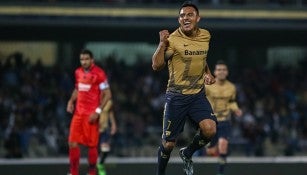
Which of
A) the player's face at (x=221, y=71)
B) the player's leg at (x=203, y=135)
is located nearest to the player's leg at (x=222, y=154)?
the player's face at (x=221, y=71)

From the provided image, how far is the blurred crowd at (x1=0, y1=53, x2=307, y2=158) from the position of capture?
18.3 meters

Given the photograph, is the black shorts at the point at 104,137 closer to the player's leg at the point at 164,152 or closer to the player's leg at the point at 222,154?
the player's leg at the point at 222,154

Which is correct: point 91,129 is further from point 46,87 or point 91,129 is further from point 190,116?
point 46,87

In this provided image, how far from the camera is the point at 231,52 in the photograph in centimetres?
2308

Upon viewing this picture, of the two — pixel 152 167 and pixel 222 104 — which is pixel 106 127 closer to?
pixel 152 167

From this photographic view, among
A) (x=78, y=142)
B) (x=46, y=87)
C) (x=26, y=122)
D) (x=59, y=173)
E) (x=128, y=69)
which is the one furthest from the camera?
(x=128, y=69)

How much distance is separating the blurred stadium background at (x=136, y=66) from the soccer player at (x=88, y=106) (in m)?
6.46

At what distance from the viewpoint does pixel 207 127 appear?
330 inches

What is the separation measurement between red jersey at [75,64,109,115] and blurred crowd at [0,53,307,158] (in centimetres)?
623

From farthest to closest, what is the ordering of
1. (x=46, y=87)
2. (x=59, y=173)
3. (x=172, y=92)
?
(x=46, y=87), (x=59, y=173), (x=172, y=92)

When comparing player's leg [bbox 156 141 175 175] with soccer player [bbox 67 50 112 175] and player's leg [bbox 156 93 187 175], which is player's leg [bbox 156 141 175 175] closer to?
player's leg [bbox 156 93 187 175]

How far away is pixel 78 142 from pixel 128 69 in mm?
11134

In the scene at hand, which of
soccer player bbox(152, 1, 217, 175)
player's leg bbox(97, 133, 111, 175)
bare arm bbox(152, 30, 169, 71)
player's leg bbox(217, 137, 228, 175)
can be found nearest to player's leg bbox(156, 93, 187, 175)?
soccer player bbox(152, 1, 217, 175)

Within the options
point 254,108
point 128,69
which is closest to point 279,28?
point 254,108
